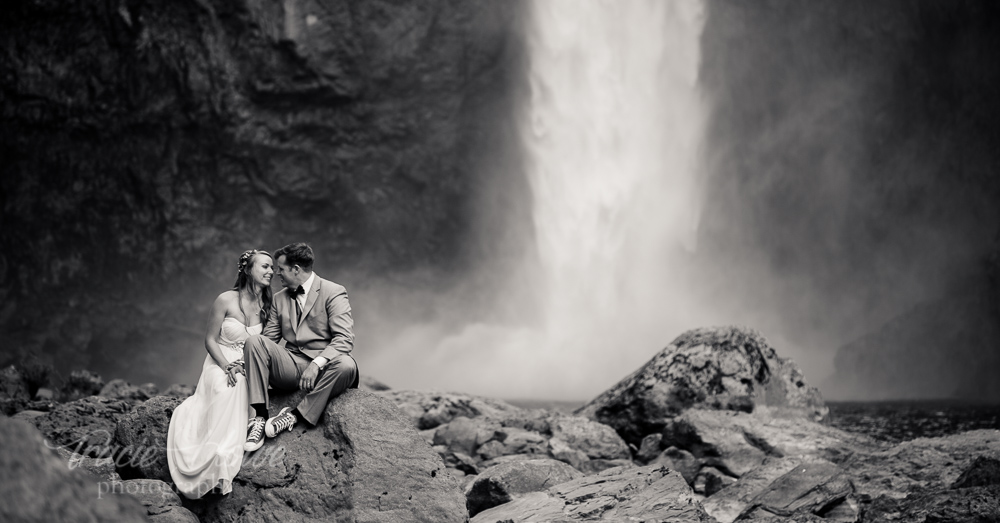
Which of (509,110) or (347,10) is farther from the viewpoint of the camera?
(509,110)

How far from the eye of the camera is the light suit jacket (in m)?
5.93

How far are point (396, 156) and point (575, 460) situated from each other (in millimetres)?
31496

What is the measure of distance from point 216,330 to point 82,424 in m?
3.57

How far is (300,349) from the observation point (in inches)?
Answer: 234

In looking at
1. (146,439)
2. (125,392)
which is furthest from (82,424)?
(125,392)

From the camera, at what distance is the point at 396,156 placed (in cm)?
3984

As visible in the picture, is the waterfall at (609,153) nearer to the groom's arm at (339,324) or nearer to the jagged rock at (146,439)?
the groom's arm at (339,324)

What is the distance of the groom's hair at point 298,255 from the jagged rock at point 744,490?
4.86 meters

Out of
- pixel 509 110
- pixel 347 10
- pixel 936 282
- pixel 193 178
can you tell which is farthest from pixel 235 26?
pixel 936 282

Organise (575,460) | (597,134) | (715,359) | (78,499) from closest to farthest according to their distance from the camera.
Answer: (78,499) < (575,460) < (715,359) < (597,134)

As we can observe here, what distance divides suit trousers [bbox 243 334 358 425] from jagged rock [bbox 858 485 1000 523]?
16.5ft

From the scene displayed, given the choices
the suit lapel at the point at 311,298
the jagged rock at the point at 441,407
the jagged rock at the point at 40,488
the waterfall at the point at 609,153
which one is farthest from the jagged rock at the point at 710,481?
the waterfall at the point at 609,153

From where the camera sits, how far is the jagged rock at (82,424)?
6.81 meters

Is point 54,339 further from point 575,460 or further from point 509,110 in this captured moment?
point 575,460
